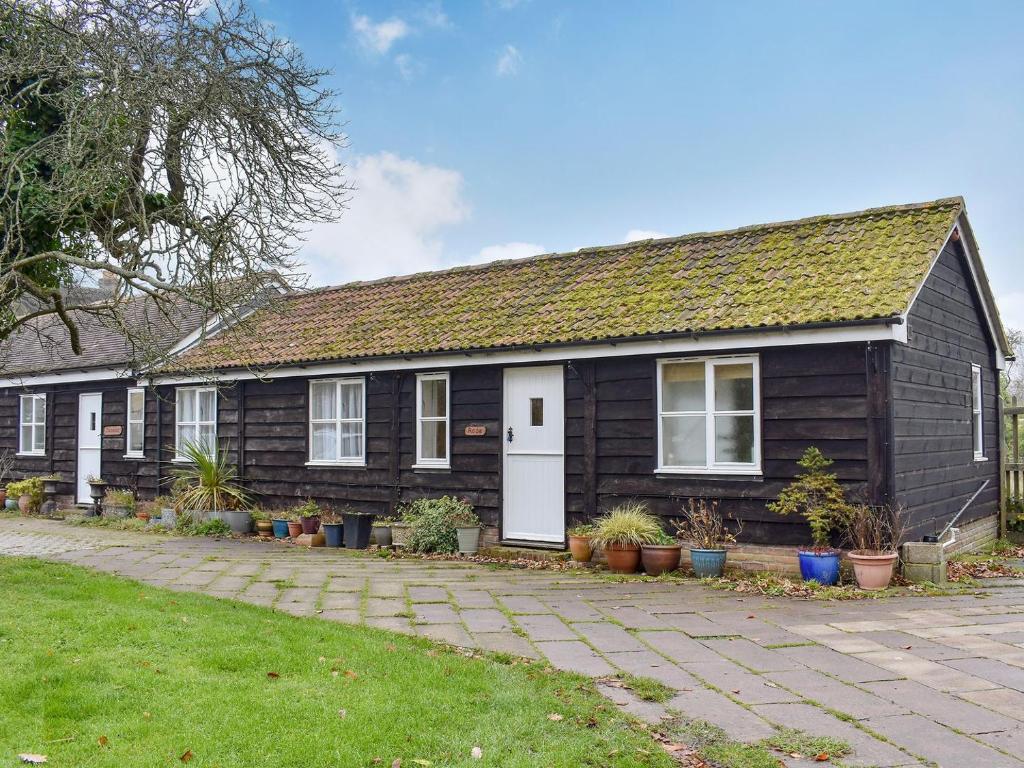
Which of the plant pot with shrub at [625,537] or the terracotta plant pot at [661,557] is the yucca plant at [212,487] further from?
the terracotta plant pot at [661,557]

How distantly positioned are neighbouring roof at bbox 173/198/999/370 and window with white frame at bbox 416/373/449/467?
711 mm

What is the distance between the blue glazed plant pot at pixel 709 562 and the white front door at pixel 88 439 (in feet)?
46.6

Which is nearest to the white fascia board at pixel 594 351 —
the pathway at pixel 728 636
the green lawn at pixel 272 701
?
the pathway at pixel 728 636

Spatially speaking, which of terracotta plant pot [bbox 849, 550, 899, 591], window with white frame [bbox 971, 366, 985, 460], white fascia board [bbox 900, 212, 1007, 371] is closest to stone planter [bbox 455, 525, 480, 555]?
terracotta plant pot [bbox 849, 550, 899, 591]

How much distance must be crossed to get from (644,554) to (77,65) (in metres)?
8.48

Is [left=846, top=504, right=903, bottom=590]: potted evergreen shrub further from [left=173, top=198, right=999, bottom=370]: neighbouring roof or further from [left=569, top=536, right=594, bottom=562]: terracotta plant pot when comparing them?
[left=569, top=536, right=594, bottom=562]: terracotta plant pot

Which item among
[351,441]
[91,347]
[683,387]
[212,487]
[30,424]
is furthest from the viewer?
[30,424]

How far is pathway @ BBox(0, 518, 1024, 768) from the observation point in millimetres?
5121

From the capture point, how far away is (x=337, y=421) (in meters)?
14.9

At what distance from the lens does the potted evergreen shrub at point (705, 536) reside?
10.3m

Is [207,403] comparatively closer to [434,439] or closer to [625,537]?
[434,439]

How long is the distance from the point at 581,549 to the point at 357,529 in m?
4.05

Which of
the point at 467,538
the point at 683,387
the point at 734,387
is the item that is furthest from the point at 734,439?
the point at 467,538

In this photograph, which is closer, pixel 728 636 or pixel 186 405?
pixel 728 636
